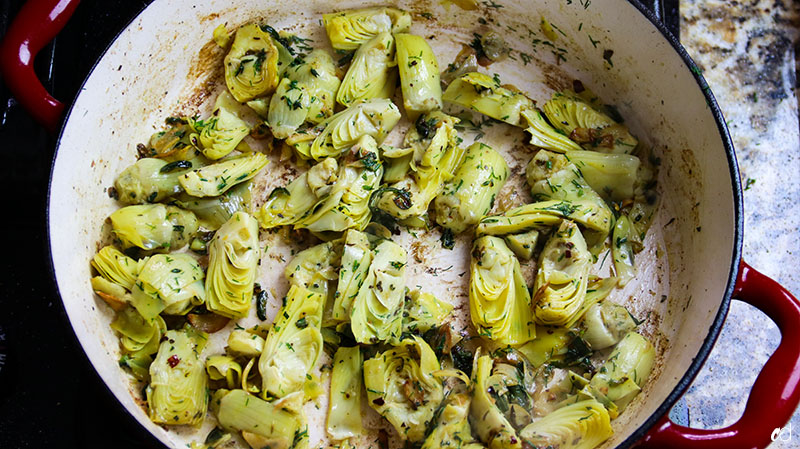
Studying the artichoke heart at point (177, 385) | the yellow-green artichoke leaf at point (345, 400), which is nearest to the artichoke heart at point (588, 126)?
the yellow-green artichoke leaf at point (345, 400)

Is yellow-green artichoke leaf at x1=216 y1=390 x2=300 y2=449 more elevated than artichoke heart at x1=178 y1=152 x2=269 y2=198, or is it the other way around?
artichoke heart at x1=178 y1=152 x2=269 y2=198

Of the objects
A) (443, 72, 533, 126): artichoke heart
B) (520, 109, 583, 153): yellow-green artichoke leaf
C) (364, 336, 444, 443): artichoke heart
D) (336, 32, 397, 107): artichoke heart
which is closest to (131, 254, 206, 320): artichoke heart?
(364, 336, 444, 443): artichoke heart

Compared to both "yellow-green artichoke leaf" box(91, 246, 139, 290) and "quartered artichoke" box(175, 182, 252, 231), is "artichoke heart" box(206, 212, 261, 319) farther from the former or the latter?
"yellow-green artichoke leaf" box(91, 246, 139, 290)

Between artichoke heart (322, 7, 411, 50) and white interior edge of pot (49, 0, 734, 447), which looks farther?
artichoke heart (322, 7, 411, 50)

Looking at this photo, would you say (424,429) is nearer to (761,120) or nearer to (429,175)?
(429,175)

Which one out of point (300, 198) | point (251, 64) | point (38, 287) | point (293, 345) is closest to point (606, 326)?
point (293, 345)

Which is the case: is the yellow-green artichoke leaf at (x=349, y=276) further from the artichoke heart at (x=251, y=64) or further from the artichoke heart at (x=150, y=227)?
the artichoke heart at (x=251, y=64)
